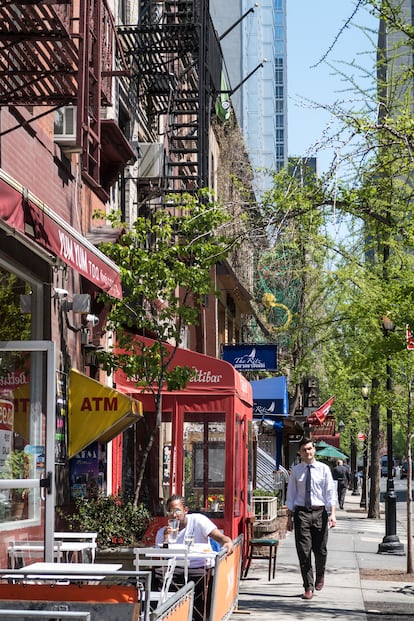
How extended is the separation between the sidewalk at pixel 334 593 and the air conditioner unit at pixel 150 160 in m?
7.69

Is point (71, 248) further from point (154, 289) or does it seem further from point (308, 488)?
point (154, 289)

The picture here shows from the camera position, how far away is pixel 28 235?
945 centimetres

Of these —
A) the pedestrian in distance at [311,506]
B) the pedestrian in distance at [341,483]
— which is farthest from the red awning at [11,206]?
the pedestrian in distance at [341,483]

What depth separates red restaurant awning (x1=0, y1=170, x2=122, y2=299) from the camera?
855 centimetres

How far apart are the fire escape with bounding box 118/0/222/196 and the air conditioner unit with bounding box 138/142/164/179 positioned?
0.03 m

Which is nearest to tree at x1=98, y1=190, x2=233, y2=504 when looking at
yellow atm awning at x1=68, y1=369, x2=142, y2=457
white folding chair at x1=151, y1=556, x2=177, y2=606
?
yellow atm awning at x1=68, y1=369, x2=142, y2=457

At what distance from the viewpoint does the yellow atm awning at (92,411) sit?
14.0 metres

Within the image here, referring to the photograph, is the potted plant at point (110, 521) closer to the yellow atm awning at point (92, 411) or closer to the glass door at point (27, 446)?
the yellow atm awning at point (92, 411)

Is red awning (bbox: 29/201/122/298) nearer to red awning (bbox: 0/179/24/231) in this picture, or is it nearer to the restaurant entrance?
red awning (bbox: 0/179/24/231)

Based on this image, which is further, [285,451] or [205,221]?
[285,451]

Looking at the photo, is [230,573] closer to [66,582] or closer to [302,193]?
[66,582]

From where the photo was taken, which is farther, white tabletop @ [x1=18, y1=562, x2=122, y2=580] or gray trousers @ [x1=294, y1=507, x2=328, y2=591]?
gray trousers @ [x1=294, y1=507, x2=328, y2=591]

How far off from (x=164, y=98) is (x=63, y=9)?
14.0 metres

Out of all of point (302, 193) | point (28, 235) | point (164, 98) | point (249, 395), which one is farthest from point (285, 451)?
point (28, 235)
